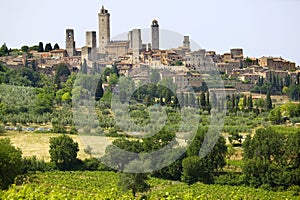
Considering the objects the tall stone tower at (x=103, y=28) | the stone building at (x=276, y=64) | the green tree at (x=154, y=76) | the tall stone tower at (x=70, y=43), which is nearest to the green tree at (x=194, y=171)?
the green tree at (x=154, y=76)

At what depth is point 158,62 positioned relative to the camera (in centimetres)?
4422

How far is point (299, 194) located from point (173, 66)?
25.1 metres

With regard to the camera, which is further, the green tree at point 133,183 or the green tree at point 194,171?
the green tree at point 194,171

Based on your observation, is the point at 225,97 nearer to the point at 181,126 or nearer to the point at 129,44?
the point at 181,126

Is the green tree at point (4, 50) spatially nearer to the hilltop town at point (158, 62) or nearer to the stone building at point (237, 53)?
the hilltop town at point (158, 62)

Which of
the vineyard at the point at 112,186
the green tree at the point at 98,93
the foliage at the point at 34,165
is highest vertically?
the green tree at the point at 98,93

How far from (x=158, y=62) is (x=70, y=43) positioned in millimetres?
11874

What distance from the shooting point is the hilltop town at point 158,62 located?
41375 mm

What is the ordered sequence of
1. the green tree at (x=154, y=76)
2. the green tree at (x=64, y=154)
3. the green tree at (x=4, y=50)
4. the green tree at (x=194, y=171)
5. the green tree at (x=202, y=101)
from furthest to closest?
the green tree at (x=4, y=50) → the green tree at (x=154, y=76) → the green tree at (x=202, y=101) → the green tree at (x=64, y=154) → the green tree at (x=194, y=171)

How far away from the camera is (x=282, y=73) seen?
48.3 m

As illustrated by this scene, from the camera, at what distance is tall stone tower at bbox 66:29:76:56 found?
173ft

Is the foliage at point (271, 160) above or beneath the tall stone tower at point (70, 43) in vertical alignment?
beneath

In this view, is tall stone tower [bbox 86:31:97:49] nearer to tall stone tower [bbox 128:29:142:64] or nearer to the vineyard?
tall stone tower [bbox 128:29:142:64]

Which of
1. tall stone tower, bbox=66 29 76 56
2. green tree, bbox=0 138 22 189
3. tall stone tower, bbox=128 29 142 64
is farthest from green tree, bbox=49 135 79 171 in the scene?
tall stone tower, bbox=66 29 76 56
